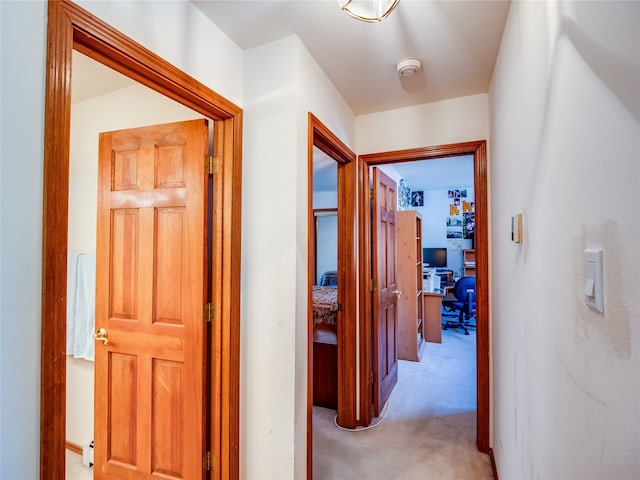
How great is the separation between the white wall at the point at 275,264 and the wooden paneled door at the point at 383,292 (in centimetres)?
111

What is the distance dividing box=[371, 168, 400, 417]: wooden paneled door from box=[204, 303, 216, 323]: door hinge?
1.42 metres

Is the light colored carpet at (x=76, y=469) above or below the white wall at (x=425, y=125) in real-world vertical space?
below

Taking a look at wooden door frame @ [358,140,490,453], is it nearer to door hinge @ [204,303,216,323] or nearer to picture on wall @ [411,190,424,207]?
door hinge @ [204,303,216,323]

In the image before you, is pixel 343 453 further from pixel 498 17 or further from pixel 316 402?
pixel 498 17

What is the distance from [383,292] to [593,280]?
7.35 feet

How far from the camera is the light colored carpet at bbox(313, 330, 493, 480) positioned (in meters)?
1.98

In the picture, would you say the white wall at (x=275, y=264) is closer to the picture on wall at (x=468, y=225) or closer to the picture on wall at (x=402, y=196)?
the picture on wall at (x=402, y=196)

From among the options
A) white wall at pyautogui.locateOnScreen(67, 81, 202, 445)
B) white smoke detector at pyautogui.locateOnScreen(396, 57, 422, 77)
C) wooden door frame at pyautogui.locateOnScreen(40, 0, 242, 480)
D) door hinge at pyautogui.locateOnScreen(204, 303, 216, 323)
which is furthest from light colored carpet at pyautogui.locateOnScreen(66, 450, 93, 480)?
white smoke detector at pyautogui.locateOnScreen(396, 57, 422, 77)

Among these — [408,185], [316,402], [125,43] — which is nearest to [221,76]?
[125,43]

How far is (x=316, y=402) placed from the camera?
2840mm

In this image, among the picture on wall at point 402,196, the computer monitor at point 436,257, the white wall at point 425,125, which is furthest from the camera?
the computer monitor at point 436,257

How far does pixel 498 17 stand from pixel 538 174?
3.11 ft

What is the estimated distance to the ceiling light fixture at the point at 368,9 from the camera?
1132mm

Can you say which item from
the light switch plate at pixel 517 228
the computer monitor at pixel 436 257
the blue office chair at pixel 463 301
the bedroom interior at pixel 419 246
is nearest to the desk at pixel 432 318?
the bedroom interior at pixel 419 246
